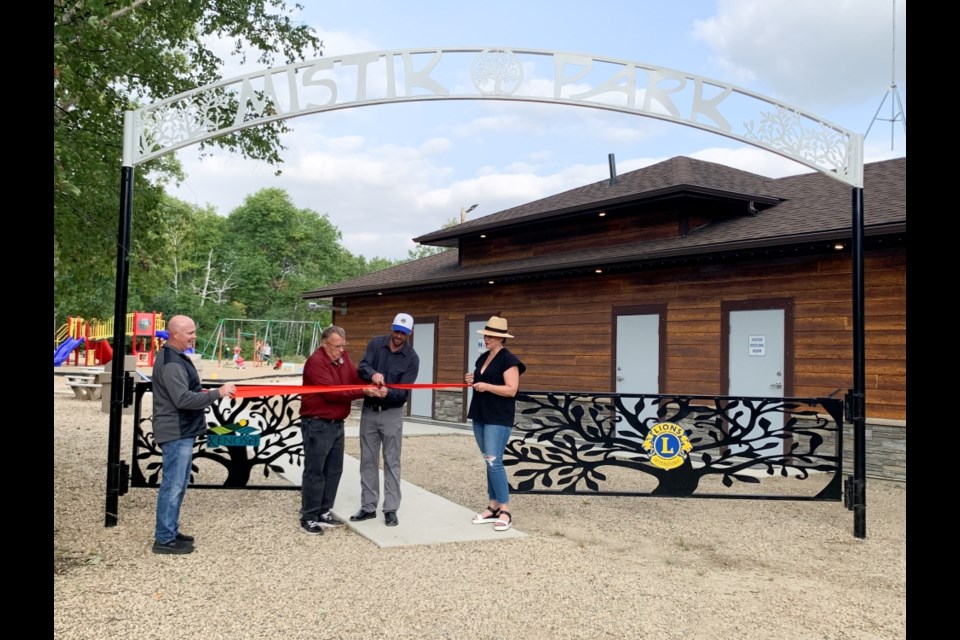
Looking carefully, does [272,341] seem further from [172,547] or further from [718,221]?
[172,547]

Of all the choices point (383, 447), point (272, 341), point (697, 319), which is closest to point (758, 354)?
point (697, 319)

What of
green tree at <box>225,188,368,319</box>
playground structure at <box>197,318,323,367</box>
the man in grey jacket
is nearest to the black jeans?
the man in grey jacket

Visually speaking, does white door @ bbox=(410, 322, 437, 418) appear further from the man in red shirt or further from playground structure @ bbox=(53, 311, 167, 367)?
playground structure @ bbox=(53, 311, 167, 367)

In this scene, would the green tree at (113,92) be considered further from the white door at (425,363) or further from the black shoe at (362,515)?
the white door at (425,363)

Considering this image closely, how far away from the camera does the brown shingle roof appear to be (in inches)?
407

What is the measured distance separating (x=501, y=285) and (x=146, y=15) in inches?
318

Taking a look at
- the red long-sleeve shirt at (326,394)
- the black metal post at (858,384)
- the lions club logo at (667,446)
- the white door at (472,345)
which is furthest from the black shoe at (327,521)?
the white door at (472,345)

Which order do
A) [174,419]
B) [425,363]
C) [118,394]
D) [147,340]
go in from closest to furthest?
[174,419], [118,394], [425,363], [147,340]

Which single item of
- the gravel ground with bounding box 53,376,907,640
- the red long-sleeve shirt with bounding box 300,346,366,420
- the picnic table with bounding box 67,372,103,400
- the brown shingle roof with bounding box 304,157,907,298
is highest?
the brown shingle roof with bounding box 304,157,907,298

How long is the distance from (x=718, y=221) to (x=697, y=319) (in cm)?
270

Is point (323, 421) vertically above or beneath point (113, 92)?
beneath

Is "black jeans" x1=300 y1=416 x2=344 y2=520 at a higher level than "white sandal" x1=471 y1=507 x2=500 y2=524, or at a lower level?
higher

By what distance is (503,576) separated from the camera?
5145 mm
